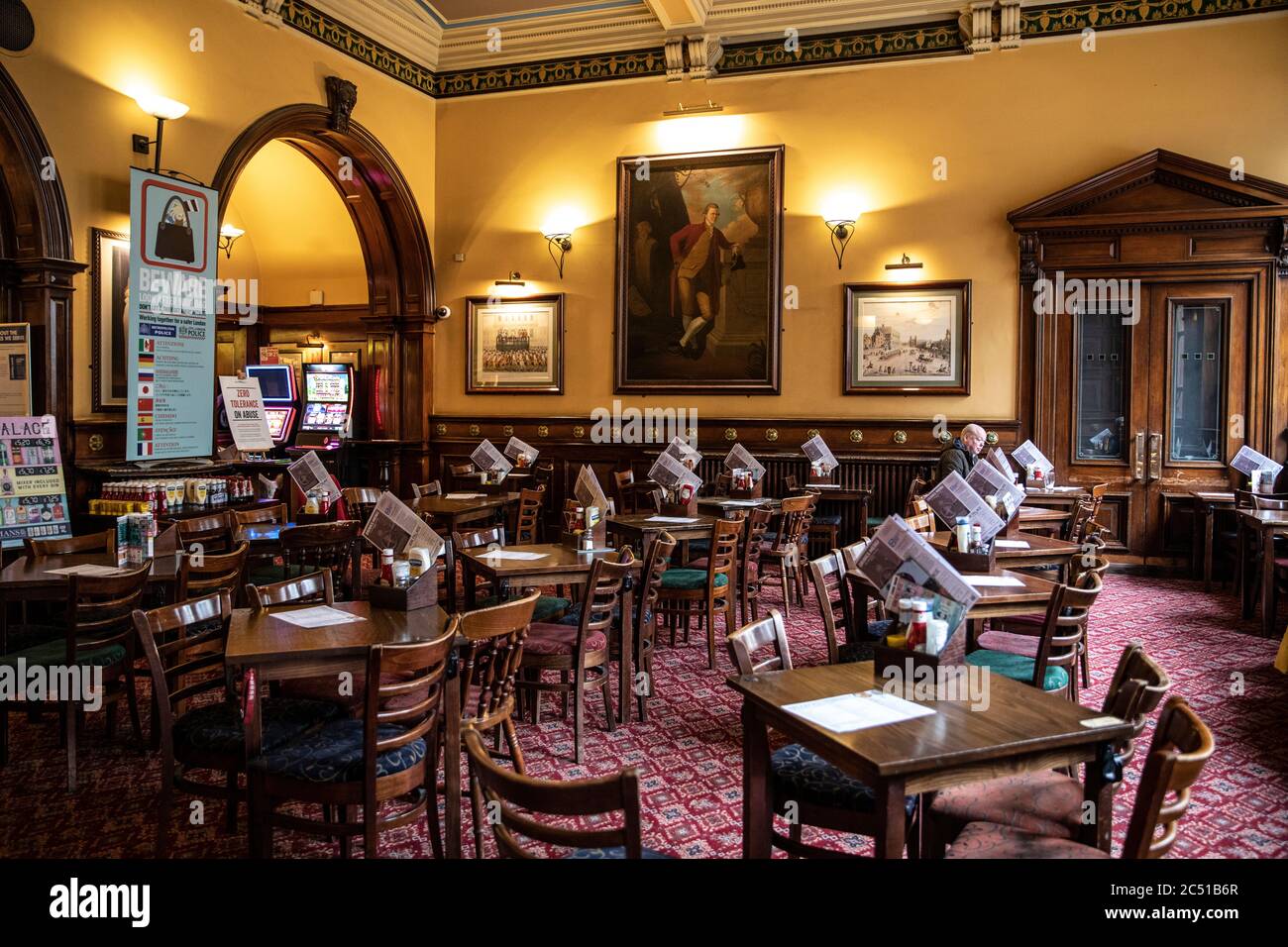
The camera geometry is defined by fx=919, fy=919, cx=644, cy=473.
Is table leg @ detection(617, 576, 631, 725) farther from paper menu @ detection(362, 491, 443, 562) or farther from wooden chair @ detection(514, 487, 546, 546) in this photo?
wooden chair @ detection(514, 487, 546, 546)

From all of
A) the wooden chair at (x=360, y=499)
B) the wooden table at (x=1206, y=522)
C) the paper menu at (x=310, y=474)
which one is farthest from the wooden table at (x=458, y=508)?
the wooden table at (x=1206, y=522)

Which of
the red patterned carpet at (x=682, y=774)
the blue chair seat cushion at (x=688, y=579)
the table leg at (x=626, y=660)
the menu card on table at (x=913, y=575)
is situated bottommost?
the red patterned carpet at (x=682, y=774)

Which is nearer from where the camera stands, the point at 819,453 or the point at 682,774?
the point at 682,774

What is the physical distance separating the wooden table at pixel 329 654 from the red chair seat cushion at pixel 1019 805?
154 centimetres

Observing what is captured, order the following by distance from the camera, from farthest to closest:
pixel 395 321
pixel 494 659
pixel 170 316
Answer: pixel 395 321 < pixel 170 316 < pixel 494 659

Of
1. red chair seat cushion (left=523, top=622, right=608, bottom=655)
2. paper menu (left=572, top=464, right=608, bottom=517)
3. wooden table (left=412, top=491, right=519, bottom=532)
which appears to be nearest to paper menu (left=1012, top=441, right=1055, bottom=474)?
paper menu (left=572, top=464, right=608, bottom=517)

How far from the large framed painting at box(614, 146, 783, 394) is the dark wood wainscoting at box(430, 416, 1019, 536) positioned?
55cm

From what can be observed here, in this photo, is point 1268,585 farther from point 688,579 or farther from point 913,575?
point 913,575

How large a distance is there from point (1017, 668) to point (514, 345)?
7.93m

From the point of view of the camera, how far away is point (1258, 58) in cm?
835

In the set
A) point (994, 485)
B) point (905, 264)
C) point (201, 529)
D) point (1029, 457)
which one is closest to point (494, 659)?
point (201, 529)

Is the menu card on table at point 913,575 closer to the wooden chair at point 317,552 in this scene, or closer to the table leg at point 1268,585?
the wooden chair at point 317,552

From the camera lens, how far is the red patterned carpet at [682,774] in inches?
130

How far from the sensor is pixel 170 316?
7191 millimetres
